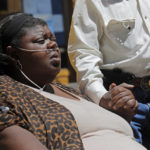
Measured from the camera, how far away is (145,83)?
9.95 ft

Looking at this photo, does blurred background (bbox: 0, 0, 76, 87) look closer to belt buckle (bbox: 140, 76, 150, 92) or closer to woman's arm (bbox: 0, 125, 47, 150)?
belt buckle (bbox: 140, 76, 150, 92)

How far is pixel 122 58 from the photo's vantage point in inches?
120

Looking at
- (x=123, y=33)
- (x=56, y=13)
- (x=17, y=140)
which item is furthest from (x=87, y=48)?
(x=56, y=13)

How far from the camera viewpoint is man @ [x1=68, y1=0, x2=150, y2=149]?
9.81ft

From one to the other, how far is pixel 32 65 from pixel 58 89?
0.32 m

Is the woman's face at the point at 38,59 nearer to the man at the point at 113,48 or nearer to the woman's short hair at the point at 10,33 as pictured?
the woman's short hair at the point at 10,33

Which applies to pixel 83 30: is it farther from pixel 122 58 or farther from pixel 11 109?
pixel 11 109

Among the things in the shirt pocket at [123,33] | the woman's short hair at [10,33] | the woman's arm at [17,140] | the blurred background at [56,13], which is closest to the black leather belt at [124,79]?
the shirt pocket at [123,33]

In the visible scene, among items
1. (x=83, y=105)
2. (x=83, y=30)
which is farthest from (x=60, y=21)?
(x=83, y=105)

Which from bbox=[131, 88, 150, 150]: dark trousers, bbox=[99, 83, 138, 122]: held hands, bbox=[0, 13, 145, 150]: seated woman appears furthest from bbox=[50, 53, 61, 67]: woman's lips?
bbox=[131, 88, 150, 150]: dark trousers

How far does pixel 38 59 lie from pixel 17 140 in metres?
0.72

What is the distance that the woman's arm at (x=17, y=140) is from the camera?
2131mm

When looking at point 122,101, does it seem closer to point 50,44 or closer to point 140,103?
point 140,103

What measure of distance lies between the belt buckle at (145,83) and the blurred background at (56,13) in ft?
17.0
